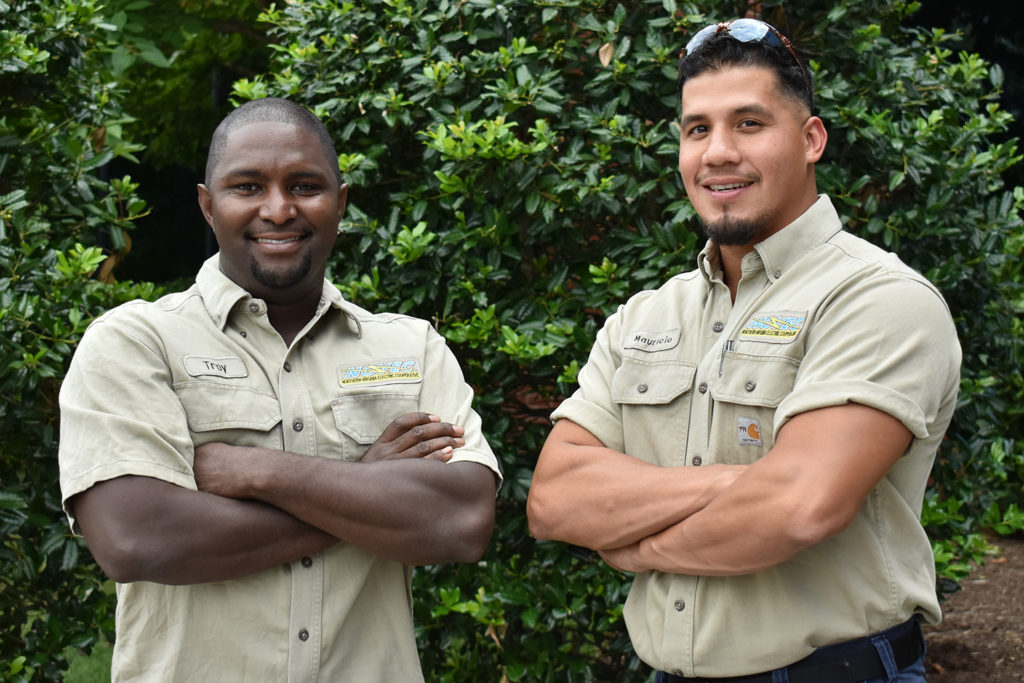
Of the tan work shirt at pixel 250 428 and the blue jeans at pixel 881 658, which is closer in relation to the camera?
the blue jeans at pixel 881 658

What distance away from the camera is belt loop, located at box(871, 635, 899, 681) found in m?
2.42

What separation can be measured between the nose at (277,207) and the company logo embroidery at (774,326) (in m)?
1.30

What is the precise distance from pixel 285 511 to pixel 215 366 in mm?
470

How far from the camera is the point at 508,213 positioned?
4.04 metres

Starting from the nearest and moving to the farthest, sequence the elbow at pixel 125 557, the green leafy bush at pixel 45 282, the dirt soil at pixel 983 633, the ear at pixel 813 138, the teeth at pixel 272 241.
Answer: the elbow at pixel 125 557 < the ear at pixel 813 138 < the teeth at pixel 272 241 < the green leafy bush at pixel 45 282 < the dirt soil at pixel 983 633

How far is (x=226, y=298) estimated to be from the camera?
3.02m

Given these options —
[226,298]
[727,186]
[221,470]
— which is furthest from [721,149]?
[221,470]

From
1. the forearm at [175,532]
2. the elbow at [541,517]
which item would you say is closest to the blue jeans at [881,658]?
the elbow at [541,517]

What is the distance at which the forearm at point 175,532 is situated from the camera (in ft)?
8.47

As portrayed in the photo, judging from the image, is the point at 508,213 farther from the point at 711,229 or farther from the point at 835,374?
the point at 835,374

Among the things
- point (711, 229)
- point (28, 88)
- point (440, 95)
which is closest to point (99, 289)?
point (28, 88)

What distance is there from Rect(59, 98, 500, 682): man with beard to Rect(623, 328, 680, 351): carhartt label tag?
1.71ft

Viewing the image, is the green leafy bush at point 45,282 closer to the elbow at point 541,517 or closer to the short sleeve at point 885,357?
the elbow at point 541,517

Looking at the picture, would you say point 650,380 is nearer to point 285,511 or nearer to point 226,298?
point 285,511
